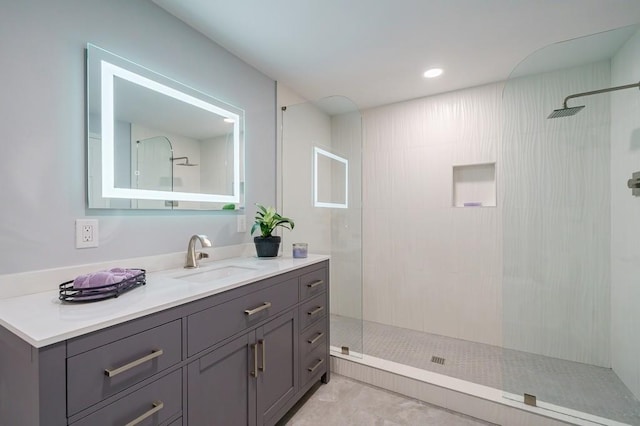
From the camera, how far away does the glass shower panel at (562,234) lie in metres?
1.79

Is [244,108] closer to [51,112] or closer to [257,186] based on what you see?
[257,186]

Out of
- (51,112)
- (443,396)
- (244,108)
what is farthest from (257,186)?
(443,396)

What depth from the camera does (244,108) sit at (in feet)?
6.89

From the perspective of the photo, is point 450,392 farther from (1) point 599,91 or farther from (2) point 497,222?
(1) point 599,91

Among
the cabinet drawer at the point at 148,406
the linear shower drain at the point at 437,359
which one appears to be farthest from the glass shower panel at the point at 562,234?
the cabinet drawer at the point at 148,406

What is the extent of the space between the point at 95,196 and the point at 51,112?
0.37 metres

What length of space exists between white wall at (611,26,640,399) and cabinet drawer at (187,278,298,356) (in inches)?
80.8

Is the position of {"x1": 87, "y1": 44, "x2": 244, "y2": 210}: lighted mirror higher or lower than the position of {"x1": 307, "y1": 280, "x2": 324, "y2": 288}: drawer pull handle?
higher

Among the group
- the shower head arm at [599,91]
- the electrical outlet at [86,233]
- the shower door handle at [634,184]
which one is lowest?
the electrical outlet at [86,233]

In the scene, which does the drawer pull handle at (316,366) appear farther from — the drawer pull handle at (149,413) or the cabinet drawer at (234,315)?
the drawer pull handle at (149,413)

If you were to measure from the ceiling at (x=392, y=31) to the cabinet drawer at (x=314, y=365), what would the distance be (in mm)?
2032

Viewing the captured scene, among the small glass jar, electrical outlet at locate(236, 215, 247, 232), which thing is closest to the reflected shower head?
the small glass jar

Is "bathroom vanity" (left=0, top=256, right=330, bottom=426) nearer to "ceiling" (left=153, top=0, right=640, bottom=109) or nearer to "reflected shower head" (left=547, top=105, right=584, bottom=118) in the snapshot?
"ceiling" (left=153, top=0, right=640, bottom=109)

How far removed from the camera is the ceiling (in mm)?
1559
